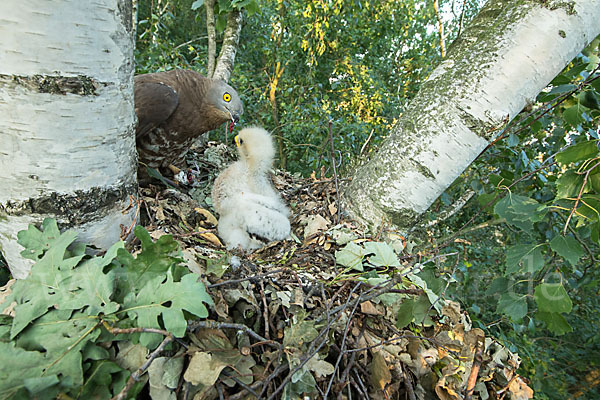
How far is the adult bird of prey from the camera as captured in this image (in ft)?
6.84

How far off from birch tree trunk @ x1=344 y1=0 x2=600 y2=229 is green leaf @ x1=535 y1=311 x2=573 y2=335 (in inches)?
24.2

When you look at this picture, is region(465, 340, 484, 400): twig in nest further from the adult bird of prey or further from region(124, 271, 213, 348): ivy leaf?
the adult bird of prey

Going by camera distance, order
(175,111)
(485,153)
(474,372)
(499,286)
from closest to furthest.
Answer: (474,372) → (499,286) → (485,153) → (175,111)

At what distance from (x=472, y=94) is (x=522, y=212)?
0.55 meters

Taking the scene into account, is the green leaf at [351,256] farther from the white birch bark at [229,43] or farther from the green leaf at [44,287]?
the white birch bark at [229,43]

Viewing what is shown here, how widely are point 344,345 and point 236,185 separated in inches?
50.5

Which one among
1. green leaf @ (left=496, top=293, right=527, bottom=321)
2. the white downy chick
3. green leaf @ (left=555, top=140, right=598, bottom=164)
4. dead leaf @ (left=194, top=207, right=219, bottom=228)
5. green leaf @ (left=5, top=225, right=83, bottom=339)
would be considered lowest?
dead leaf @ (left=194, top=207, right=219, bottom=228)

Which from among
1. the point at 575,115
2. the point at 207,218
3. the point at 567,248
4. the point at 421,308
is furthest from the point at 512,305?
the point at 207,218

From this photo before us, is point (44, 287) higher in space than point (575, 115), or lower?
Answer: lower

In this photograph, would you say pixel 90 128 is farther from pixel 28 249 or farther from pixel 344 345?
pixel 344 345

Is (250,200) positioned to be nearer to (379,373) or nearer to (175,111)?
(175,111)

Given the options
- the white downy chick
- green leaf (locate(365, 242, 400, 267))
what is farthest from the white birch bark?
green leaf (locate(365, 242, 400, 267))

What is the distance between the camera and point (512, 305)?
1106 millimetres

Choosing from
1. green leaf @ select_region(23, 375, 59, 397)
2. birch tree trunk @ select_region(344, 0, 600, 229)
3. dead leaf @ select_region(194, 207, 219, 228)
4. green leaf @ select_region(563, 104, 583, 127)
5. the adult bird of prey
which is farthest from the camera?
the adult bird of prey
